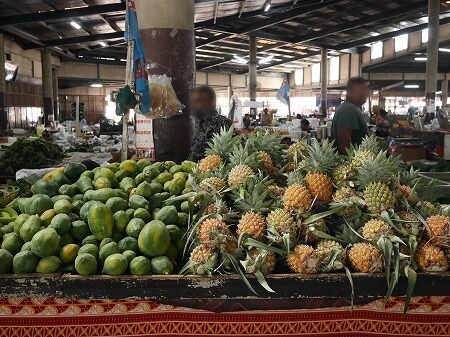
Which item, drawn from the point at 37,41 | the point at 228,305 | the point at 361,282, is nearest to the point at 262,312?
the point at 228,305

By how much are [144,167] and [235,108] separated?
366 inches

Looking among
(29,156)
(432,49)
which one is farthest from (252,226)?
(432,49)

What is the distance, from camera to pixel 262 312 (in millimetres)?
2209

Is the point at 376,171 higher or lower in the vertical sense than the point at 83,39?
lower

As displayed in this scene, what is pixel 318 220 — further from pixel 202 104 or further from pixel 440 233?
pixel 202 104

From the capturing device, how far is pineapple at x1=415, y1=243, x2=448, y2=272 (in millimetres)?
2090

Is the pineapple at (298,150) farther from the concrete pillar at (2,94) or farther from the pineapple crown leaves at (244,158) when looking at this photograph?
the concrete pillar at (2,94)

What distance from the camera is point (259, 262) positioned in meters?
2.04

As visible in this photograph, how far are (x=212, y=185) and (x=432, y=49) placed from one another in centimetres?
1502

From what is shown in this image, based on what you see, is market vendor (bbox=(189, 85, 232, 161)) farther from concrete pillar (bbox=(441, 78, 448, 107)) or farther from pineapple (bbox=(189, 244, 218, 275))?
concrete pillar (bbox=(441, 78, 448, 107))

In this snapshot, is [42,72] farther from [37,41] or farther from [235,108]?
[235,108]

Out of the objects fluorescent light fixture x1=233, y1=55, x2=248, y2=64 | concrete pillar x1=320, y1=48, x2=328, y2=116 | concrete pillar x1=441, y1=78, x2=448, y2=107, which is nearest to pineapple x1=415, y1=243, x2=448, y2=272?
concrete pillar x1=320, y1=48, x2=328, y2=116

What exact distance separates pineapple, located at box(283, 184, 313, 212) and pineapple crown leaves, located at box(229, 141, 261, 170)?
303 millimetres

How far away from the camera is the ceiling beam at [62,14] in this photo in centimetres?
1242
